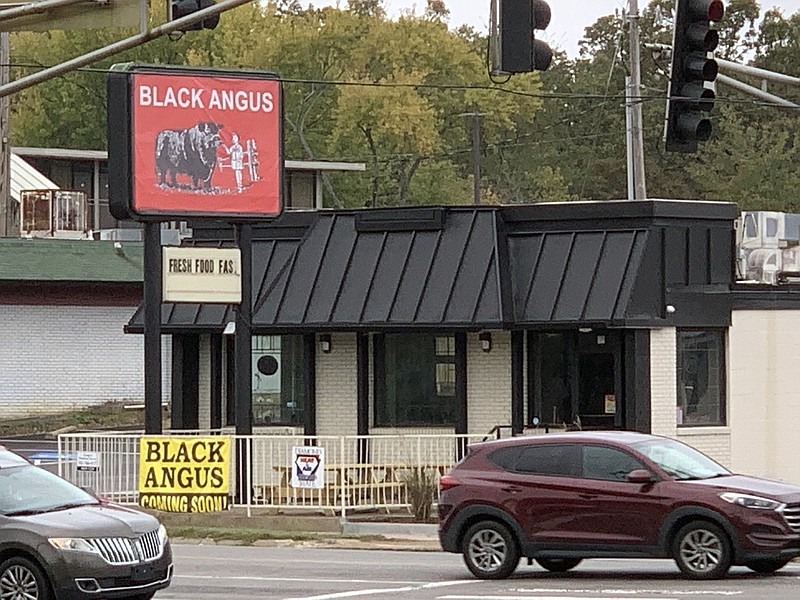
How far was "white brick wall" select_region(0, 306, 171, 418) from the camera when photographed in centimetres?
4869

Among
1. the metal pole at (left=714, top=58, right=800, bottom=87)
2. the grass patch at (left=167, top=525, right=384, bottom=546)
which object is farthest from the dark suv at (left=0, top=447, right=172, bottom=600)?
the grass patch at (left=167, top=525, right=384, bottom=546)

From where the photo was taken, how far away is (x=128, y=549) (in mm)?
15203

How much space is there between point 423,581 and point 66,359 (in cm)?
3211

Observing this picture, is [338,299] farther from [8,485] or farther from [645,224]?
[8,485]

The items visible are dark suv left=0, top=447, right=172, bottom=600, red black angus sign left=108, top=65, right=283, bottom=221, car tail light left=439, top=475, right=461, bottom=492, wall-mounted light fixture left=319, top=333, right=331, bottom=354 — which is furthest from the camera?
wall-mounted light fixture left=319, top=333, right=331, bottom=354

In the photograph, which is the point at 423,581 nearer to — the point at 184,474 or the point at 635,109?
the point at 184,474

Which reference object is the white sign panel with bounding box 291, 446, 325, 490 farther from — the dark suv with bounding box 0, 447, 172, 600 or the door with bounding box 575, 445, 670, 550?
the dark suv with bounding box 0, 447, 172, 600

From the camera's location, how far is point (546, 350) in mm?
29469

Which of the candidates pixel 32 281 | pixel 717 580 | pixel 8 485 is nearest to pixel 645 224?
pixel 717 580

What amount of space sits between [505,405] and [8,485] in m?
14.6

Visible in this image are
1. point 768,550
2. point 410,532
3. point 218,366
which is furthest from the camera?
point 218,366

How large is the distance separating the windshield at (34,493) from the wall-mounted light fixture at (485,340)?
13.8 metres

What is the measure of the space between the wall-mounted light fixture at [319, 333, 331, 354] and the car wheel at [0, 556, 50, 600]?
15666mm

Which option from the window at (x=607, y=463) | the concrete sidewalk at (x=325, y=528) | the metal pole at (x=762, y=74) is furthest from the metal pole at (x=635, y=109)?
the window at (x=607, y=463)
